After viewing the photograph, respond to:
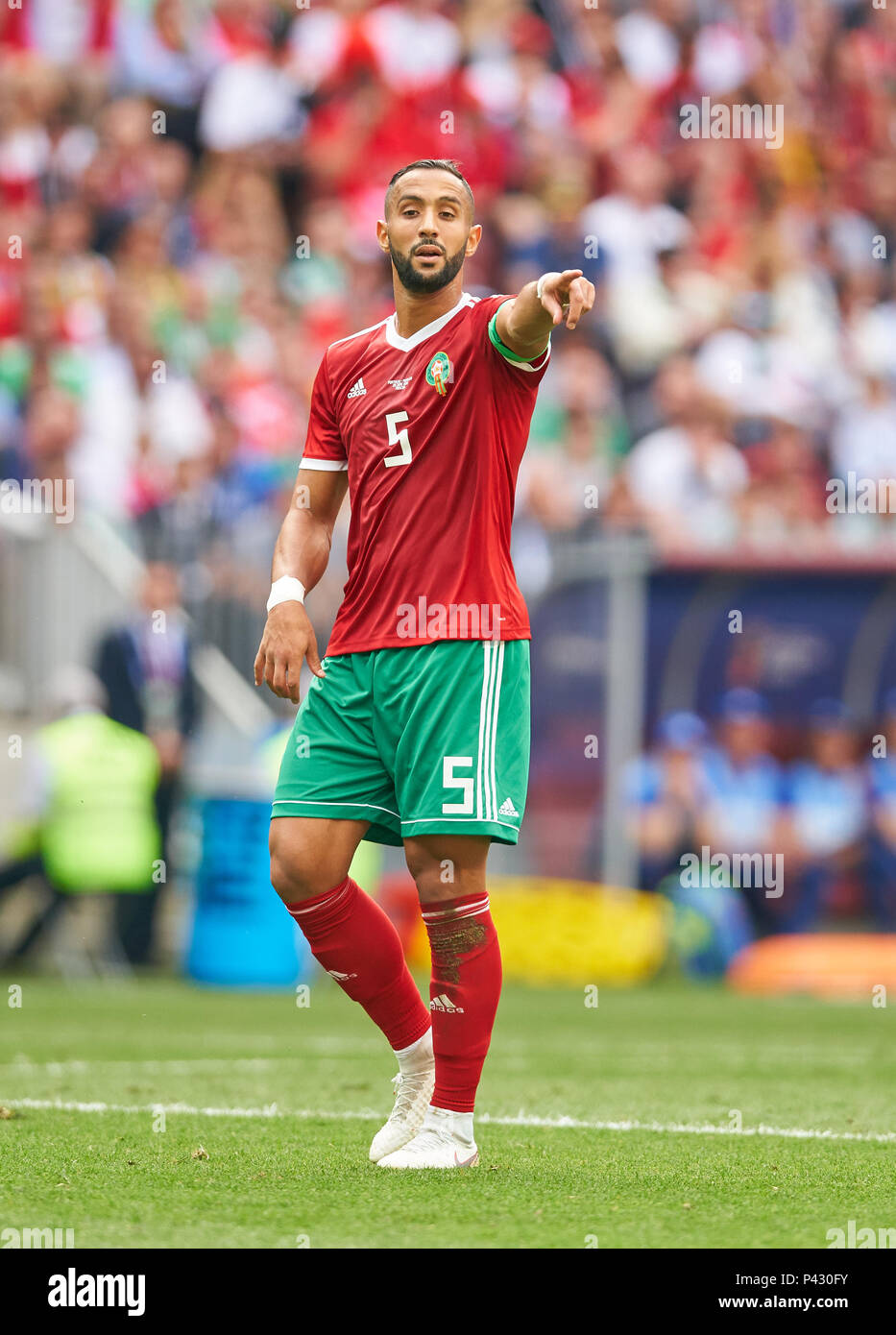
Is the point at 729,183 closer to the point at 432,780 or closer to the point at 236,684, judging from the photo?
the point at 236,684

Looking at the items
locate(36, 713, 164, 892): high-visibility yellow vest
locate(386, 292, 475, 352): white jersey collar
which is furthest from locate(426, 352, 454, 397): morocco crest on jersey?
locate(36, 713, 164, 892): high-visibility yellow vest

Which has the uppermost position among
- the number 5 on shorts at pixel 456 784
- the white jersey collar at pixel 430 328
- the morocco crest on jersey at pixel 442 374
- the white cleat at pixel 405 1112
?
the white jersey collar at pixel 430 328

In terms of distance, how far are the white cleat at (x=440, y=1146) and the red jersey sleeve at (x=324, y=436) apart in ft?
5.77

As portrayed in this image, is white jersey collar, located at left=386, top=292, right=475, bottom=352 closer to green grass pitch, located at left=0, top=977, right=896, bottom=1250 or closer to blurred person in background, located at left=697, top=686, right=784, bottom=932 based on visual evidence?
green grass pitch, located at left=0, top=977, right=896, bottom=1250

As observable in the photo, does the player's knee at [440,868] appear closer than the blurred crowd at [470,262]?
Yes

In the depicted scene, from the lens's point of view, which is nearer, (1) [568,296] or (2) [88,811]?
(1) [568,296]

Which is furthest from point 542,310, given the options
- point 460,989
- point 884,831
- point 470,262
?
point 470,262

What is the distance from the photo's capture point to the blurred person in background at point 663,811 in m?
13.8

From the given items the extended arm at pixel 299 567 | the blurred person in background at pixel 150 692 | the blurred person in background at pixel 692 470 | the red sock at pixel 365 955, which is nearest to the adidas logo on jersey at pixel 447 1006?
the red sock at pixel 365 955

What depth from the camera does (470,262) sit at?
17406mm

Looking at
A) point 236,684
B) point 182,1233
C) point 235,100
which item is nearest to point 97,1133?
point 182,1233

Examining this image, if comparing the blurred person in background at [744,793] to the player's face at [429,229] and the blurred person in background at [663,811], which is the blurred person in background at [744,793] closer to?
the blurred person in background at [663,811]

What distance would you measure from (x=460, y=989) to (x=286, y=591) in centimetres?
114

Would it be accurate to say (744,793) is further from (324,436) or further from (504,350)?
(504,350)
